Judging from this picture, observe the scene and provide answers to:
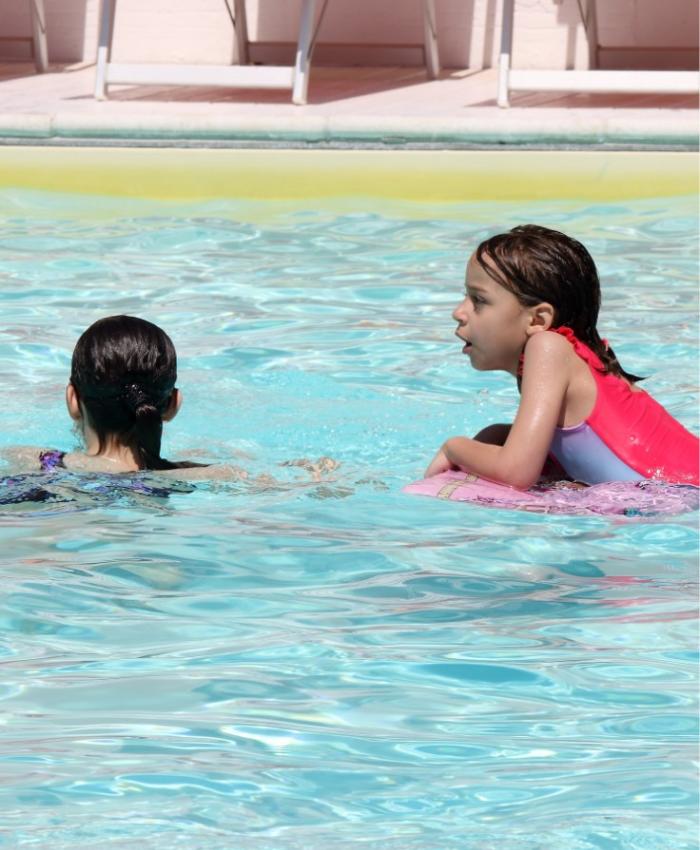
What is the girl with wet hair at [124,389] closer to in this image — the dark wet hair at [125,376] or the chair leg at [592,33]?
the dark wet hair at [125,376]

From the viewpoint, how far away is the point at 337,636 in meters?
2.71

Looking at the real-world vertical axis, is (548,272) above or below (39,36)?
below

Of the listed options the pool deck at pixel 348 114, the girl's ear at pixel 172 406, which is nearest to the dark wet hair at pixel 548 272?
the girl's ear at pixel 172 406

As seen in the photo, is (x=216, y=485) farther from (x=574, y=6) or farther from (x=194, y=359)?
(x=574, y=6)

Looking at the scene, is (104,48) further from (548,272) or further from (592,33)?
(548,272)

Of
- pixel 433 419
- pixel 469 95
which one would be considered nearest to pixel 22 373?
pixel 433 419

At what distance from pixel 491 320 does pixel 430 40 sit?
727 centimetres

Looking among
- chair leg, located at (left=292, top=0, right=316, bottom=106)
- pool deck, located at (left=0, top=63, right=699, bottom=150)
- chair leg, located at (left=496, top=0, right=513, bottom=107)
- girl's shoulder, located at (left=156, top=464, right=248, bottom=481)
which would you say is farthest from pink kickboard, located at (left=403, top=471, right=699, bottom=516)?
chair leg, located at (left=292, top=0, right=316, bottom=106)

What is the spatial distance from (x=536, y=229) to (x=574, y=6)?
26.0 ft

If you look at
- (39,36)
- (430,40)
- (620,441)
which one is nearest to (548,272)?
(620,441)

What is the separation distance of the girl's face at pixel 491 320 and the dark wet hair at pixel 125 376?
713 mm

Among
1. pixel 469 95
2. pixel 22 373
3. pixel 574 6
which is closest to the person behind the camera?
pixel 22 373

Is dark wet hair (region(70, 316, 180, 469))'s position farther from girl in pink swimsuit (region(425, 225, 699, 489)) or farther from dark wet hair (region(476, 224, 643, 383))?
dark wet hair (region(476, 224, 643, 383))

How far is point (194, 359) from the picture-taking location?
17.3ft
